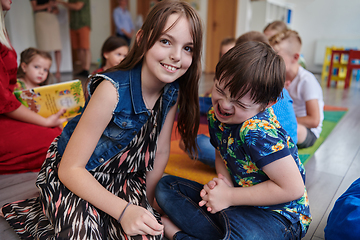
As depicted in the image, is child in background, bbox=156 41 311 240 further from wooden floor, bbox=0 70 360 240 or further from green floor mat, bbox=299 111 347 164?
green floor mat, bbox=299 111 347 164

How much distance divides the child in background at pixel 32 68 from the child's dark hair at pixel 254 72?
4.74 feet

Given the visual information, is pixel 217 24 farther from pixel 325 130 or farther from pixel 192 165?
pixel 192 165

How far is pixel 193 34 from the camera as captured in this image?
0.75 meters

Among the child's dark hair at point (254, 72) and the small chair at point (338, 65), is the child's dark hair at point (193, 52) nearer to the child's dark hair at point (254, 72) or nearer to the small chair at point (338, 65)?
the child's dark hair at point (254, 72)

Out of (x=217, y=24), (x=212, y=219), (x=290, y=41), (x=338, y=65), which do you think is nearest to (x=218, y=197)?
(x=212, y=219)

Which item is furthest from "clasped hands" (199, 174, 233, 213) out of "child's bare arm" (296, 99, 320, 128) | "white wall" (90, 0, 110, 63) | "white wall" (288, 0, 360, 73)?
"white wall" (288, 0, 360, 73)

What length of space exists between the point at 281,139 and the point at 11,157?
1.08 metres

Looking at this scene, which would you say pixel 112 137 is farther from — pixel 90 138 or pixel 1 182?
pixel 1 182

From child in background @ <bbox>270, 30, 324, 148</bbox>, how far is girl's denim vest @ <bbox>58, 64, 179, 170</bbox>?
2.93ft

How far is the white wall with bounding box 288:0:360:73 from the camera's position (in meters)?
5.66

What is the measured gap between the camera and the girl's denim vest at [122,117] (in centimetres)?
75

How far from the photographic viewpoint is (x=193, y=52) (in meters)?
0.79

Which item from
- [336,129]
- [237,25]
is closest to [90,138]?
[336,129]

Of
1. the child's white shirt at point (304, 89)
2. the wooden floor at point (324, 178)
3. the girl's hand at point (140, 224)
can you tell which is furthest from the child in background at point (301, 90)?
the girl's hand at point (140, 224)
